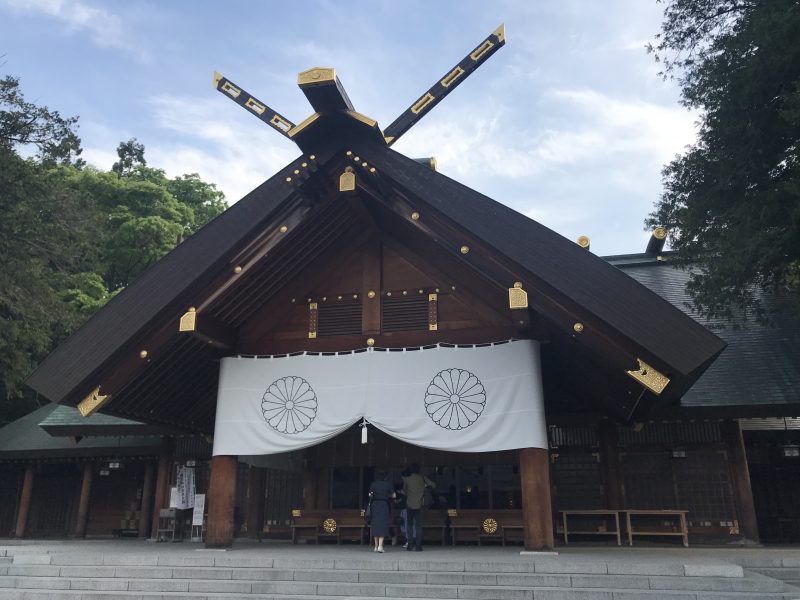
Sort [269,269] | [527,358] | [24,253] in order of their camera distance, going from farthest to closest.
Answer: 1. [24,253]
2. [269,269]
3. [527,358]

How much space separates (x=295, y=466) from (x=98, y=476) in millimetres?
6462

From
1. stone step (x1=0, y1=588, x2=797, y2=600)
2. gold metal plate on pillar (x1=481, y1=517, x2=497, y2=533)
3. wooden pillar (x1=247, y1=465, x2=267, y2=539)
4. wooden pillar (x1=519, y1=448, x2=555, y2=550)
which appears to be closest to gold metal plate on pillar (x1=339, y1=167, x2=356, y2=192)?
wooden pillar (x1=519, y1=448, x2=555, y2=550)

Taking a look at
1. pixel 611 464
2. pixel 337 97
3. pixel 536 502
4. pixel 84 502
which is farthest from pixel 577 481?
pixel 84 502

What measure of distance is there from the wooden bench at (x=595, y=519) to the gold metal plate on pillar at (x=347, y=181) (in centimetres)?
660

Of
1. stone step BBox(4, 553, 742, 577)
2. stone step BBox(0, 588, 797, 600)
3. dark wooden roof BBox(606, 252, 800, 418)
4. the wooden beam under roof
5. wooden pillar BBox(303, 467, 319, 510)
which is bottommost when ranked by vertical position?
stone step BBox(0, 588, 797, 600)

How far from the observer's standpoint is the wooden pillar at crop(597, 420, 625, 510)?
36.6 ft

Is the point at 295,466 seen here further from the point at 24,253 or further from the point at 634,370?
the point at 24,253

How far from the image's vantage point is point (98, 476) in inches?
609

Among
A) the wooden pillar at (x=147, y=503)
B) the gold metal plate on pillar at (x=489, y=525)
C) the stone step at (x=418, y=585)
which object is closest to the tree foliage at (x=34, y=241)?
the wooden pillar at (x=147, y=503)

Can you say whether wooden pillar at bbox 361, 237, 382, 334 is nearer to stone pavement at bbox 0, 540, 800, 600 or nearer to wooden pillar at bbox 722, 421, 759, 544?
stone pavement at bbox 0, 540, 800, 600

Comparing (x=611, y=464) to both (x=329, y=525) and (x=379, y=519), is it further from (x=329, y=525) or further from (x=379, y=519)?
(x=329, y=525)

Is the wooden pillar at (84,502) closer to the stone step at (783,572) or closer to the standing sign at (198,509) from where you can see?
the standing sign at (198,509)

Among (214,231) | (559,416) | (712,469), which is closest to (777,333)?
(712,469)

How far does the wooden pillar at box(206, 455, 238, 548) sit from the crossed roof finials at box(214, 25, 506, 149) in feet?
16.1
